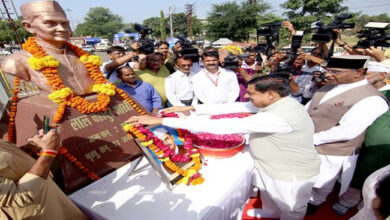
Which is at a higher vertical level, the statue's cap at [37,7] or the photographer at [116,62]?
the statue's cap at [37,7]

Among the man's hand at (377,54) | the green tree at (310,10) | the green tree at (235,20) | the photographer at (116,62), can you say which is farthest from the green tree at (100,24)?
the man's hand at (377,54)

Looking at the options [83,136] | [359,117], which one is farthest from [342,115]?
[83,136]

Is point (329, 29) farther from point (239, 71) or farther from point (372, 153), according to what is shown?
point (372, 153)

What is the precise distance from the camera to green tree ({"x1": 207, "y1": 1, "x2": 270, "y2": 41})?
27.9m

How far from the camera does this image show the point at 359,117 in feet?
6.51

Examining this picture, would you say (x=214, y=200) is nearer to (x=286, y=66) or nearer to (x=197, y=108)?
(x=197, y=108)

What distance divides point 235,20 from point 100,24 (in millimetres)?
63025

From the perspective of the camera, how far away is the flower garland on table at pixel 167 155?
1.51 meters

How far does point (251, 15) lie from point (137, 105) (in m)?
30.3

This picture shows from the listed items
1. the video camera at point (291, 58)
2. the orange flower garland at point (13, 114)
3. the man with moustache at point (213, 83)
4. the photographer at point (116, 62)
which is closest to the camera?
the orange flower garland at point (13, 114)

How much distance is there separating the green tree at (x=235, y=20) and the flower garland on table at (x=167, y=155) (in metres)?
29.4

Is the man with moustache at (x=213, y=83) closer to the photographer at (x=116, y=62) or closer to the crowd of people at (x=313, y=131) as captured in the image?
the crowd of people at (x=313, y=131)

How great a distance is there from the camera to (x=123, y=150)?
76.4 inches

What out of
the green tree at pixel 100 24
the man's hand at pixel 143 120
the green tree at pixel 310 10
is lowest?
the man's hand at pixel 143 120
